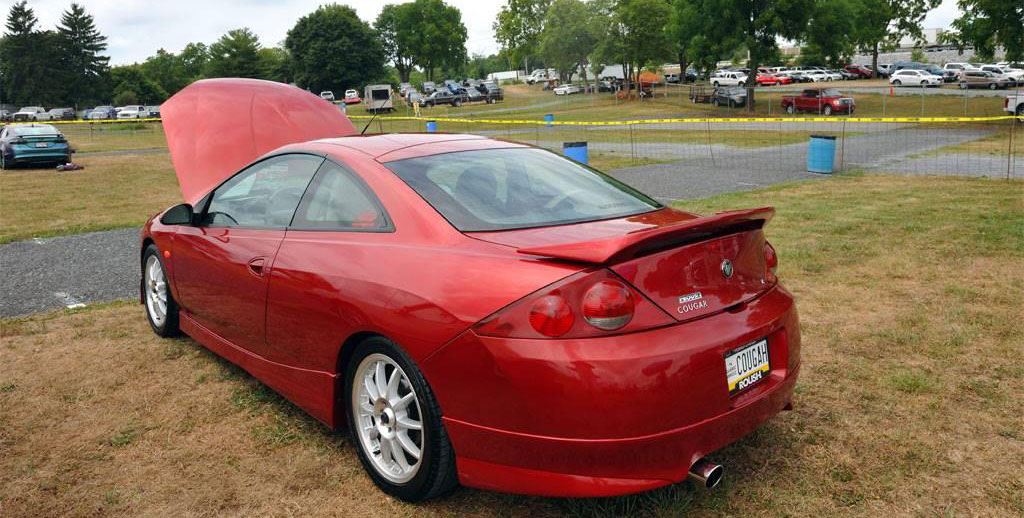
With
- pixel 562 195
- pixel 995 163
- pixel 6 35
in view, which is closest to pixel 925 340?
pixel 562 195

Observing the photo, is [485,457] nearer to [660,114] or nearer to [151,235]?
[151,235]

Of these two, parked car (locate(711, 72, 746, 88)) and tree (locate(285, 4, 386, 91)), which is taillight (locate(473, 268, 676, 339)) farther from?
tree (locate(285, 4, 386, 91))

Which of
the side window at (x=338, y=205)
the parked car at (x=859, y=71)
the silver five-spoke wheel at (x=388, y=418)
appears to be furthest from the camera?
the parked car at (x=859, y=71)

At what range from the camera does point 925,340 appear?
188 inches

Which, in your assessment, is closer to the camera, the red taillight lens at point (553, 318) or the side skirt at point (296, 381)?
the red taillight lens at point (553, 318)

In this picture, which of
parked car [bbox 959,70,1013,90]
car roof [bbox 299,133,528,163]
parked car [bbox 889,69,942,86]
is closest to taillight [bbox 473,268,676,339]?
car roof [bbox 299,133,528,163]

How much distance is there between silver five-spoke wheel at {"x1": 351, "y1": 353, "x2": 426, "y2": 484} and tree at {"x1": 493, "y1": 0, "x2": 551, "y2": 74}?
10858 cm

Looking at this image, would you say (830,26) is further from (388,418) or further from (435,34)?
(435,34)

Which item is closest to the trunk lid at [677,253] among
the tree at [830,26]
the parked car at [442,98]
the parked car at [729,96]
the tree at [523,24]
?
the parked car at [729,96]

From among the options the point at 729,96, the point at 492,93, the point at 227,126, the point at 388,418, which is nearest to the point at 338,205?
the point at 388,418

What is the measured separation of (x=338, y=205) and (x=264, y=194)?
0.84 metres

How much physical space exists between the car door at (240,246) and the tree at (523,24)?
107130 millimetres

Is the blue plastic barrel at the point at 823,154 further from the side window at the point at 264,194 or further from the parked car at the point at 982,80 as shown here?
the parked car at the point at 982,80

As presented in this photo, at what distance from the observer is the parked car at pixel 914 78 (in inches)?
2203
